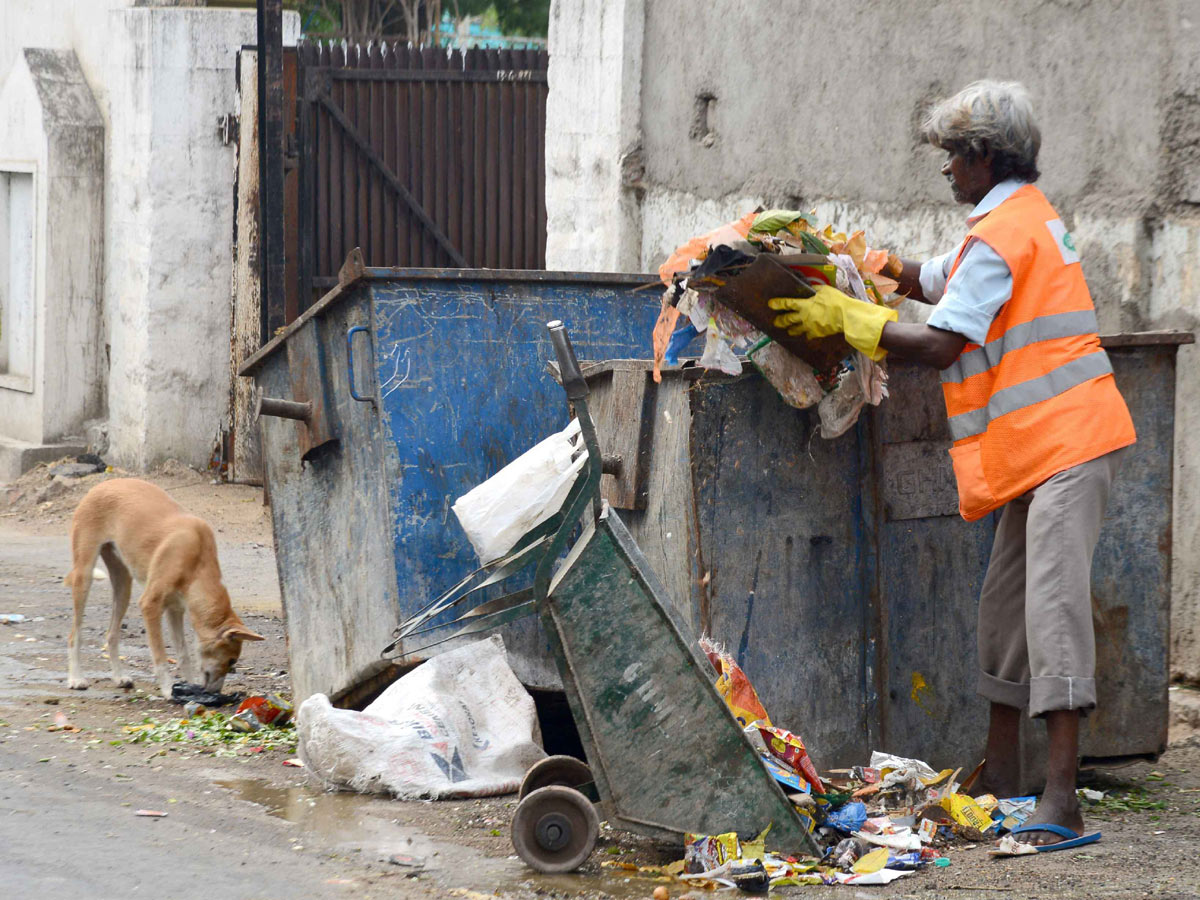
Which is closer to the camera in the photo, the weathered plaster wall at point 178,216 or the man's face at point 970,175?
the man's face at point 970,175

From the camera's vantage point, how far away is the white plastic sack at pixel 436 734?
4.36 meters

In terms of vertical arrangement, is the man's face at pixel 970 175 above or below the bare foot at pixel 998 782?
above

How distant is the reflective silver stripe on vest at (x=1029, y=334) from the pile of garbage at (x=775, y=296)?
25 centimetres

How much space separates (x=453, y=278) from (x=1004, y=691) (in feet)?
6.62

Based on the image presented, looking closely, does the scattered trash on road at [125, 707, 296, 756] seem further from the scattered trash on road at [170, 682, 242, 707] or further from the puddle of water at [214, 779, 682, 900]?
the puddle of water at [214, 779, 682, 900]

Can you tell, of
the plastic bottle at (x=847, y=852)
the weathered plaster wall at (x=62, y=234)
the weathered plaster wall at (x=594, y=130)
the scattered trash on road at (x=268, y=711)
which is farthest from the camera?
the weathered plaster wall at (x=62, y=234)

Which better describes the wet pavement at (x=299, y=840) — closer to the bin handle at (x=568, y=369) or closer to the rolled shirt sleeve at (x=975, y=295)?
the bin handle at (x=568, y=369)

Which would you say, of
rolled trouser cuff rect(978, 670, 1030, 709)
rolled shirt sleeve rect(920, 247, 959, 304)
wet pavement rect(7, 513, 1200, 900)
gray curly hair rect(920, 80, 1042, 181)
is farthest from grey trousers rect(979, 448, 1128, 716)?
gray curly hair rect(920, 80, 1042, 181)

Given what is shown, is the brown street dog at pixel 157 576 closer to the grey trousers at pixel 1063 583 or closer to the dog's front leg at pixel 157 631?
the dog's front leg at pixel 157 631

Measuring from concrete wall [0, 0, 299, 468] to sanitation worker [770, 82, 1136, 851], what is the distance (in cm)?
803

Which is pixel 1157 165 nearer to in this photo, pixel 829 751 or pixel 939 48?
pixel 939 48

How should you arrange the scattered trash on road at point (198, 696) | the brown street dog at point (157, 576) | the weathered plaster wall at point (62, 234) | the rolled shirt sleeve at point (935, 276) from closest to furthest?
1. the rolled shirt sleeve at point (935, 276)
2. the scattered trash on road at point (198, 696)
3. the brown street dog at point (157, 576)
4. the weathered plaster wall at point (62, 234)

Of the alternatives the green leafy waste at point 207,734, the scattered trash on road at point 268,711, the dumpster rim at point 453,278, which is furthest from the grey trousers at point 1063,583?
the scattered trash on road at point 268,711

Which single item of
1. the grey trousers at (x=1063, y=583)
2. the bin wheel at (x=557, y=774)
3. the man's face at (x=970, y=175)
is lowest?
the bin wheel at (x=557, y=774)
